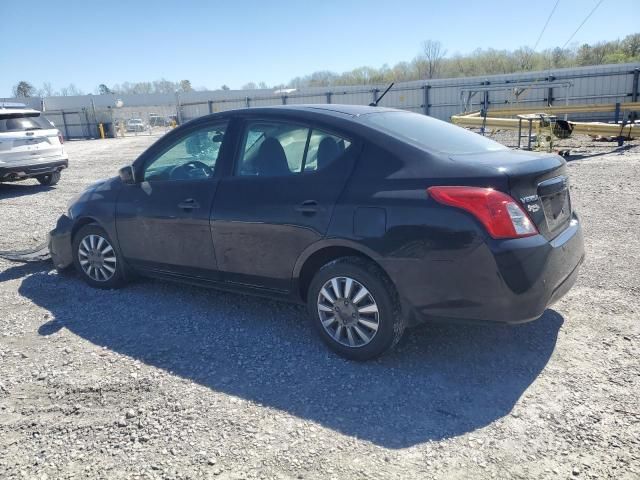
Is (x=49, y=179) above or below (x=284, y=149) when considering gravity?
below

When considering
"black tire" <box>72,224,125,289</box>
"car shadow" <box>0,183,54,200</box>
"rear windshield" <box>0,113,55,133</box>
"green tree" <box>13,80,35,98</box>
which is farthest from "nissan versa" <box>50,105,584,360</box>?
"green tree" <box>13,80,35,98</box>

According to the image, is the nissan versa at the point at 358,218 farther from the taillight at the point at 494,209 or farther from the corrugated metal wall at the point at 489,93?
the corrugated metal wall at the point at 489,93

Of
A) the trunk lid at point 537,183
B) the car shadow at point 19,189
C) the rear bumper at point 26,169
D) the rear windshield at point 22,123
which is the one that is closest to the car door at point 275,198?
the trunk lid at point 537,183

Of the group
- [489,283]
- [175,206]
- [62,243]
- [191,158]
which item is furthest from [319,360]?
[62,243]

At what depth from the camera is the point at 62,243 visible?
5.39 metres

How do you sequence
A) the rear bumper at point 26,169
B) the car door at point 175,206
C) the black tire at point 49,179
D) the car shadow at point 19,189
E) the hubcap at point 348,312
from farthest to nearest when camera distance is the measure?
the black tire at point 49,179 → the car shadow at point 19,189 → the rear bumper at point 26,169 → the car door at point 175,206 → the hubcap at point 348,312

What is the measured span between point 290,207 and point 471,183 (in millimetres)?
1257

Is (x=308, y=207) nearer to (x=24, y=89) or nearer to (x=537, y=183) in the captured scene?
(x=537, y=183)

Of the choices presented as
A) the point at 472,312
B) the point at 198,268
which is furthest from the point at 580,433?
the point at 198,268

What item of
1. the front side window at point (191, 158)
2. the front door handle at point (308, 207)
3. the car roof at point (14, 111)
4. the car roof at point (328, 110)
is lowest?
the front door handle at point (308, 207)

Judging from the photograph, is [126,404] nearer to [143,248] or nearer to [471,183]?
[143,248]

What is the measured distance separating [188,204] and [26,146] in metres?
9.31

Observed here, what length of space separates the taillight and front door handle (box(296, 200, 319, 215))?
0.91 metres

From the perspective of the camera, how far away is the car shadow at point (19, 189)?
1210 cm
